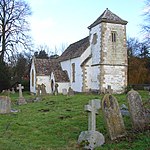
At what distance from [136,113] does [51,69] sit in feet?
114

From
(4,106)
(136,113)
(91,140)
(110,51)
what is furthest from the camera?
(110,51)

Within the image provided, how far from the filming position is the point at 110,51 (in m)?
35.6

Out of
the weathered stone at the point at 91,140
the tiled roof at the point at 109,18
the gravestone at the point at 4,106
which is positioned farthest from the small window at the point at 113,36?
the weathered stone at the point at 91,140

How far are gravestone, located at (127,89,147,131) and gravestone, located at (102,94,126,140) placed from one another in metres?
0.62

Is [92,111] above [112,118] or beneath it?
above

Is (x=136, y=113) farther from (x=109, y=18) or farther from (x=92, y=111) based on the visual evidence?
(x=109, y=18)

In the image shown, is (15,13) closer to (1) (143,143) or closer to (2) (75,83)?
(2) (75,83)

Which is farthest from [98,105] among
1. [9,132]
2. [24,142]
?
[9,132]

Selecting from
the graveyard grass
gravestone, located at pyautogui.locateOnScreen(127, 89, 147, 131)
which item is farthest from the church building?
gravestone, located at pyautogui.locateOnScreen(127, 89, 147, 131)

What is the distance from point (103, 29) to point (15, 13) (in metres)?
18.4

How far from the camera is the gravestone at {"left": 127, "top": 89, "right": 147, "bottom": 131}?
9203mm

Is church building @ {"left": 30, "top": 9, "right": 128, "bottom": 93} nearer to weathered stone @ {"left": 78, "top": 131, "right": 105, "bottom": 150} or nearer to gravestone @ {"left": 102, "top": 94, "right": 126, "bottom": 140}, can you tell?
gravestone @ {"left": 102, "top": 94, "right": 126, "bottom": 140}

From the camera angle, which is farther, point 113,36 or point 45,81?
point 45,81

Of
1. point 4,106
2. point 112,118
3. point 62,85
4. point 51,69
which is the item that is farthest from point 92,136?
point 51,69
